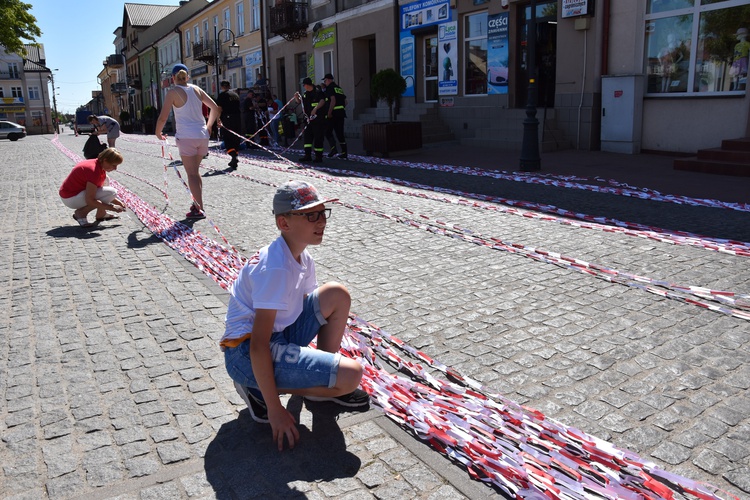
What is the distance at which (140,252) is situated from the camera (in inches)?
267

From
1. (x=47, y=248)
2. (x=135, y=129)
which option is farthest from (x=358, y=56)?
(x=135, y=129)

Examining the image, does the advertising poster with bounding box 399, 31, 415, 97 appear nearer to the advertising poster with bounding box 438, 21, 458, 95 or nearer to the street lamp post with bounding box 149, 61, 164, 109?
the advertising poster with bounding box 438, 21, 458, 95

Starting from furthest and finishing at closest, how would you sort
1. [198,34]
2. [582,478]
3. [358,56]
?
[198,34] → [358,56] → [582,478]

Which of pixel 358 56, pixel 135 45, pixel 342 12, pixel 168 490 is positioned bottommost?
pixel 168 490

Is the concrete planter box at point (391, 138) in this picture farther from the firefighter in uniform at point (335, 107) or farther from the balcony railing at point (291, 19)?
the balcony railing at point (291, 19)

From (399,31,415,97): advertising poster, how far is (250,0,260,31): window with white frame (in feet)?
50.8

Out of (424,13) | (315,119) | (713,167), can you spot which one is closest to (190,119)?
(315,119)

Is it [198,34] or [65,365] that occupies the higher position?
[198,34]

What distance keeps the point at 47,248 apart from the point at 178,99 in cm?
251

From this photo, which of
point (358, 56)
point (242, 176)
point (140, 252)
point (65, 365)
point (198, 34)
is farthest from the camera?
point (198, 34)

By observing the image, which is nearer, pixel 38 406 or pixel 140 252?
pixel 38 406

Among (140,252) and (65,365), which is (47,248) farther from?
(65,365)

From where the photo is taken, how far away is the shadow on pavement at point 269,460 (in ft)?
8.66

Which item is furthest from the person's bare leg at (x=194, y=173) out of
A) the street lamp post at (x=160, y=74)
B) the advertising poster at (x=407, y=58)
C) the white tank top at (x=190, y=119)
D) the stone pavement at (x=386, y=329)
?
the street lamp post at (x=160, y=74)
